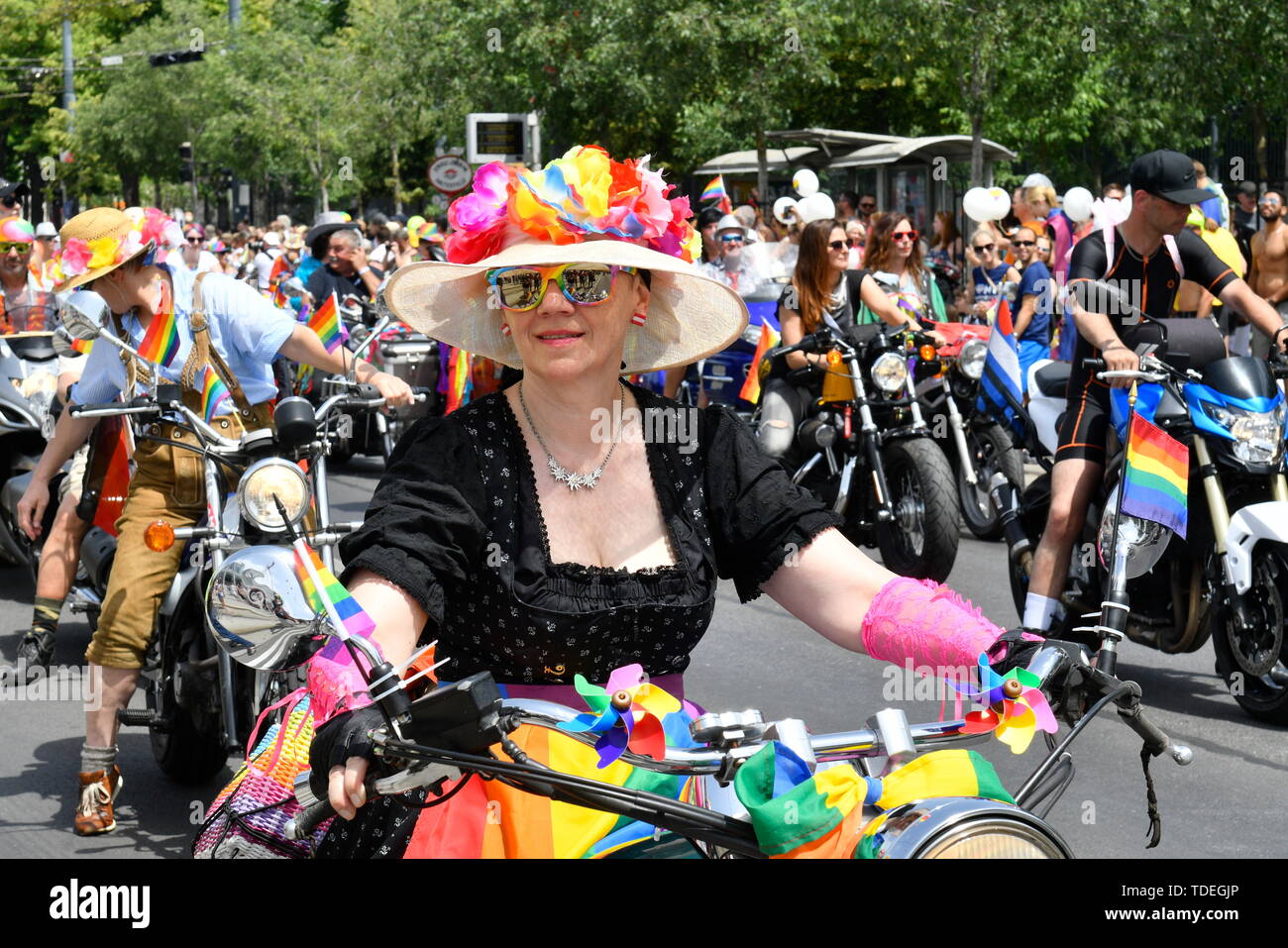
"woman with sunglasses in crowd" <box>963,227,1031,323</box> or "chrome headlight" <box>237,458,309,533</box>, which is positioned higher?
"chrome headlight" <box>237,458,309,533</box>

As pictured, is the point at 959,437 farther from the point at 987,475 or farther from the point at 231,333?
the point at 231,333

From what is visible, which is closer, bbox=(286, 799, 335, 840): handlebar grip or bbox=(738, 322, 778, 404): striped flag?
bbox=(286, 799, 335, 840): handlebar grip

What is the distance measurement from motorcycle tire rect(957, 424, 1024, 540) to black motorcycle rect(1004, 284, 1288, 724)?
3406mm

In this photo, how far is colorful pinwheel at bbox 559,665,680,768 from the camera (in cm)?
221

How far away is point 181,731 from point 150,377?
1.17 m

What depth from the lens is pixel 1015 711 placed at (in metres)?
2.37

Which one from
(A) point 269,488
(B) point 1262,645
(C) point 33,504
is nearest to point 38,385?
(C) point 33,504

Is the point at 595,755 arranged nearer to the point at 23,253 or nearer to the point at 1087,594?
the point at 1087,594

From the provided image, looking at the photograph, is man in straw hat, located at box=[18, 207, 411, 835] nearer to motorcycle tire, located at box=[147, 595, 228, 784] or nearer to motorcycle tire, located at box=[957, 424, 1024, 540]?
motorcycle tire, located at box=[147, 595, 228, 784]

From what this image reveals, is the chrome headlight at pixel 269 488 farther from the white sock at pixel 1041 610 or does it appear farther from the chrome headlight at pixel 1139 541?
the white sock at pixel 1041 610

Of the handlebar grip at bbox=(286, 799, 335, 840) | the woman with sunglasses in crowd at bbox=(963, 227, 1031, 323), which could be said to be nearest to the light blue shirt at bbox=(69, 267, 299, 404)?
the handlebar grip at bbox=(286, 799, 335, 840)

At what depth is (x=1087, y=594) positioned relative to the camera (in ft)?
22.0

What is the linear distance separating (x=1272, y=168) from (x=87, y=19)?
46.5 meters
